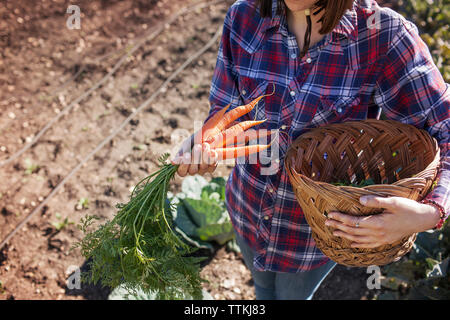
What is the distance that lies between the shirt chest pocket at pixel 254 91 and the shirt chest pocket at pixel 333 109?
190 mm

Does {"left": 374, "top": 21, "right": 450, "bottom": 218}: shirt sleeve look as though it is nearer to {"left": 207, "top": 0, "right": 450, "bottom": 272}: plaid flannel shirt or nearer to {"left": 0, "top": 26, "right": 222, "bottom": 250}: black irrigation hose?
{"left": 207, "top": 0, "right": 450, "bottom": 272}: plaid flannel shirt

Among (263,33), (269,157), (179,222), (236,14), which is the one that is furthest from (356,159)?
(179,222)

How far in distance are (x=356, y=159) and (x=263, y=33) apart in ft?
1.92

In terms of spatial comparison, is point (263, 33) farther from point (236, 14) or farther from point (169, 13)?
point (169, 13)

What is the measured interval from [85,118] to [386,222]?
295 cm

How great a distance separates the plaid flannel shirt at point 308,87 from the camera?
1.24 meters

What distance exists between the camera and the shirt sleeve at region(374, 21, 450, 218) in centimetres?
123

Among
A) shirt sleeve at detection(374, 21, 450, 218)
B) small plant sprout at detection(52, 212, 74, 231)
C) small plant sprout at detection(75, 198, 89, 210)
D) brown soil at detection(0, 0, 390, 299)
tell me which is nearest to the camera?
shirt sleeve at detection(374, 21, 450, 218)

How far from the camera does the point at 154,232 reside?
1.61 m

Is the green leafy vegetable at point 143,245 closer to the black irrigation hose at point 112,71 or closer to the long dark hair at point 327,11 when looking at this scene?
the long dark hair at point 327,11

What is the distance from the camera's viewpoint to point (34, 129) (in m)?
3.40

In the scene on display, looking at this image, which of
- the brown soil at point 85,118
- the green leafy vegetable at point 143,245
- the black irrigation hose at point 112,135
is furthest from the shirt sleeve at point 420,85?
the black irrigation hose at point 112,135

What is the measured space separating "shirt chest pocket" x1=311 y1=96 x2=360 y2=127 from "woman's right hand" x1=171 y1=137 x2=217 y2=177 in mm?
383

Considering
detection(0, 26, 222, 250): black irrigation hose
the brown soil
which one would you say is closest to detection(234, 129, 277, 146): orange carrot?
the brown soil
